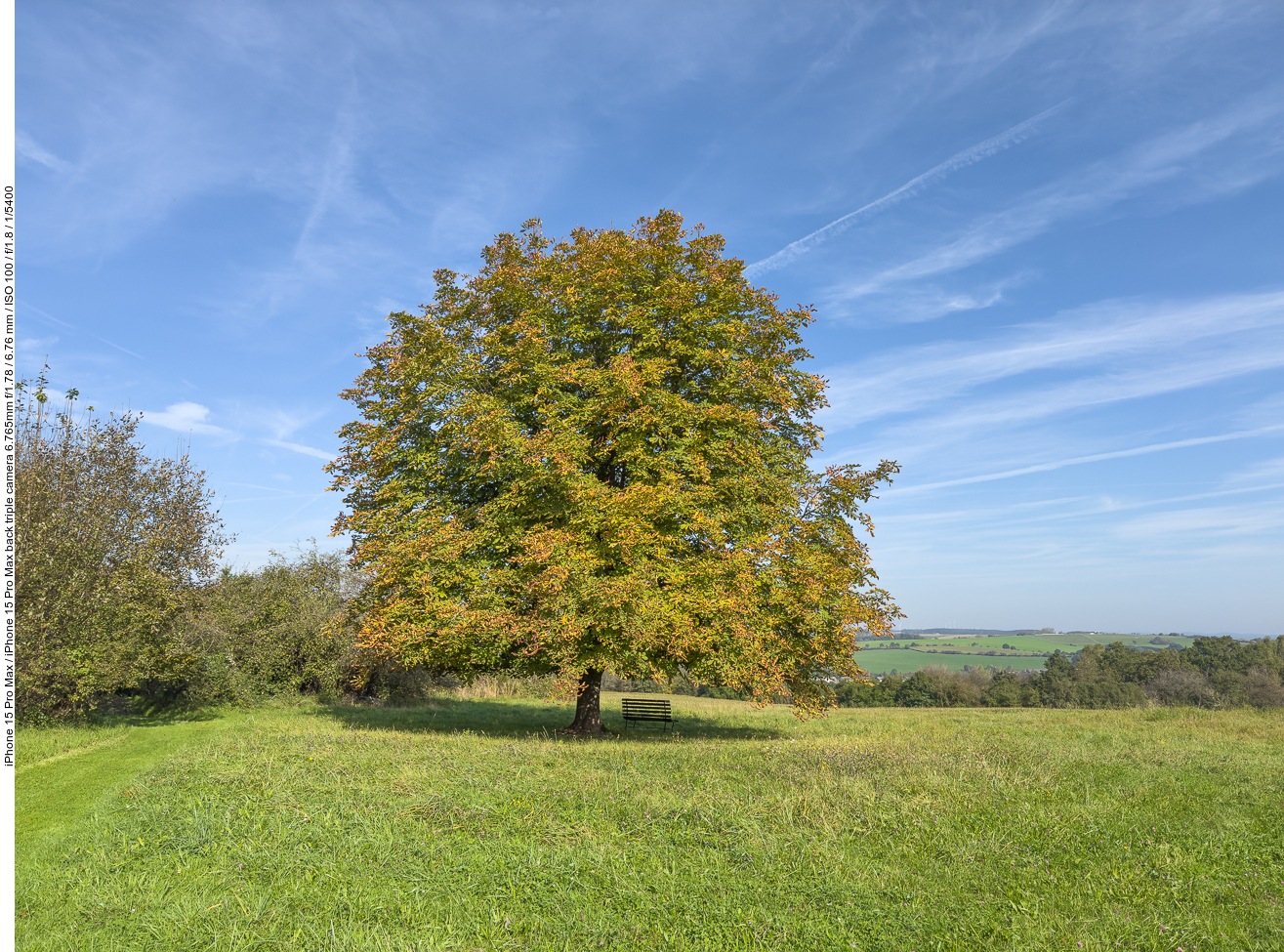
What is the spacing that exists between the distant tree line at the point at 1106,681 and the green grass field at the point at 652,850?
42.2 meters

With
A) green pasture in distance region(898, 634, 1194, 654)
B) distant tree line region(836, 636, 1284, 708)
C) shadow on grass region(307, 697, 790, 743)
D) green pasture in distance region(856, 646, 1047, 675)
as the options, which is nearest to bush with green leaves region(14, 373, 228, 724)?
shadow on grass region(307, 697, 790, 743)

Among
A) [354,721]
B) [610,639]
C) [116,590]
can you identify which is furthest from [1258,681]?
[116,590]

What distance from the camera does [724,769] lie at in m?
11.6

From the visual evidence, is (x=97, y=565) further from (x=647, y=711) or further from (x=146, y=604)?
(x=647, y=711)

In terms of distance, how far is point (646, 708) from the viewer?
21469 millimetres

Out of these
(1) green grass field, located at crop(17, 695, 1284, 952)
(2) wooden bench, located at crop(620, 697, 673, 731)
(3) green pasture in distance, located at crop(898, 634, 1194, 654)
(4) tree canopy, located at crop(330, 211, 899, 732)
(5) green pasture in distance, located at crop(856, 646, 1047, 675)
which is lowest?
(5) green pasture in distance, located at crop(856, 646, 1047, 675)

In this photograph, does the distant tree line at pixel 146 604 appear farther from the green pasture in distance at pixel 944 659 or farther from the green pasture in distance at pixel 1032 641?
the green pasture in distance at pixel 1032 641

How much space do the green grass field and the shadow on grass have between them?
17.8 feet

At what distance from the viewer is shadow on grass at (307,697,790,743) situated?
18.8m

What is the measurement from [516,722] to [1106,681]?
2066 inches

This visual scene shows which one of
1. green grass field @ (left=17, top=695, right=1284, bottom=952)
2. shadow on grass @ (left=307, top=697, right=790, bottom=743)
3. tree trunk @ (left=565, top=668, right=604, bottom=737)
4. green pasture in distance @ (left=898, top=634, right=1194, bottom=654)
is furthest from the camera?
green pasture in distance @ (left=898, top=634, right=1194, bottom=654)

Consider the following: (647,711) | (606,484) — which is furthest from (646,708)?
(606,484)

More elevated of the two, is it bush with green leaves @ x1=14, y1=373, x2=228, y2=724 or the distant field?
bush with green leaves @ x1=14, y1=373, x2=228, y2=724

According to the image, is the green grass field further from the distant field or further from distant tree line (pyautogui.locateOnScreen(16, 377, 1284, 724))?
the distant field
